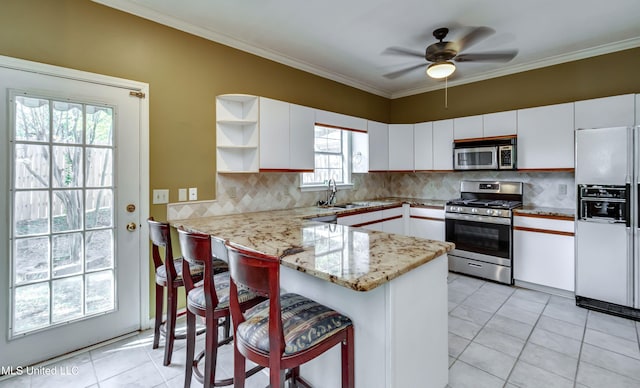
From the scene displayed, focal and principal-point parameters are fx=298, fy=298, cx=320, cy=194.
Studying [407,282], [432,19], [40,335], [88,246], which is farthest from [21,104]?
[432,19]

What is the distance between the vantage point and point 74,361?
215 cm

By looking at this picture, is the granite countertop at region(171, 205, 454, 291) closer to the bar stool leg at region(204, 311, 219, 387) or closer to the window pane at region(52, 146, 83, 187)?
the bar stool leg at region(204, 311, 219, 387)

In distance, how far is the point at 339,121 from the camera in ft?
12.7

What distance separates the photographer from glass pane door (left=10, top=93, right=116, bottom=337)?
2.03m

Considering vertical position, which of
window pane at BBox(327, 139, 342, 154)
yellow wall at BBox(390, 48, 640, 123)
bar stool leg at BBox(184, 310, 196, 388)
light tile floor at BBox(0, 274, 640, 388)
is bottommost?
light tile floor at BBox(0, 274, 640, 388)

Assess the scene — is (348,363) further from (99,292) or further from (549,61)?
(549,61)

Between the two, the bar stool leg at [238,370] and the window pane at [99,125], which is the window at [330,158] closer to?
the window pane at [99,125]

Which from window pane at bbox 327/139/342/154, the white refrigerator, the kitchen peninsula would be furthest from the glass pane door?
the white refrigerator

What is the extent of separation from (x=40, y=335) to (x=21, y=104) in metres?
1.61

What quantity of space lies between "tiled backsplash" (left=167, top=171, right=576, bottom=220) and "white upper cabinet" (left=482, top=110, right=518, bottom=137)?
604 millimetres

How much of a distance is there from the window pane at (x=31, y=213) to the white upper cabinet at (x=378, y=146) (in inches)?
141

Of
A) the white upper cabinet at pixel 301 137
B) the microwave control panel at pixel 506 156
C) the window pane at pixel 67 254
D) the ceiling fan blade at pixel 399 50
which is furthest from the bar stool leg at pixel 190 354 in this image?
the microwave control panel at pixel 506 156

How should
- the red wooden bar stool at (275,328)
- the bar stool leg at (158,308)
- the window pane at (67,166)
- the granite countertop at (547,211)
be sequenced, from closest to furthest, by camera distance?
the red wooden bar stool at (275,328)
the window pane at (67,166)
the bar stool leg at (158,308)
the granite countertop at (547,211)

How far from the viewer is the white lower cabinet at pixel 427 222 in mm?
4137
